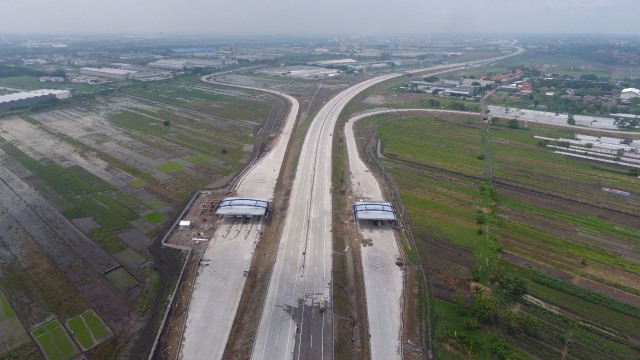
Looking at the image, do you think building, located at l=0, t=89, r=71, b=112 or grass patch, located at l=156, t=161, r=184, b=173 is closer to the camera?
grass patch, located at l=156, t=161, r=184, b=173

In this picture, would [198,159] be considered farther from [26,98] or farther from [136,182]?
[26,98]

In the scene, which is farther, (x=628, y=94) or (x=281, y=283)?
(x=628, y=94)

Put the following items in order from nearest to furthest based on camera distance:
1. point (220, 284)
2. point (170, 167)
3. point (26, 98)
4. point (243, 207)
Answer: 1. point (220, 284)
2. point (243, 207)
3. point (170, 167)
4. point (26, 98)

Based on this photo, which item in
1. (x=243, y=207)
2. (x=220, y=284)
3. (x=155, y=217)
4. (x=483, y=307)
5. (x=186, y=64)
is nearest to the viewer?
(x=483, y=307)

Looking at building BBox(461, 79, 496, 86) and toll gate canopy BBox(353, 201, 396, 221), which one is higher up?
building BBox(461, 79, 496, 86)

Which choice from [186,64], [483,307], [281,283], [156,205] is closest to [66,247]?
[156,205]

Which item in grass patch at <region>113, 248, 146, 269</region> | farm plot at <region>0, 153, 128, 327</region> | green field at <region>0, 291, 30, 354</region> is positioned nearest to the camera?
green field at <region>0, 291, 30, 354</region>

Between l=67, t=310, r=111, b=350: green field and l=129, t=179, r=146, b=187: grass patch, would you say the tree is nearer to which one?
l=67, t=310, r=111, b=350: green field

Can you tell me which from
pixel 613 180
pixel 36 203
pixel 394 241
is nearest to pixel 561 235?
pixel 394 241

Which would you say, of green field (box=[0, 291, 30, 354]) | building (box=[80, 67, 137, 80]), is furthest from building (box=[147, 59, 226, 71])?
green field (box=[0, 291, 30, 354])
